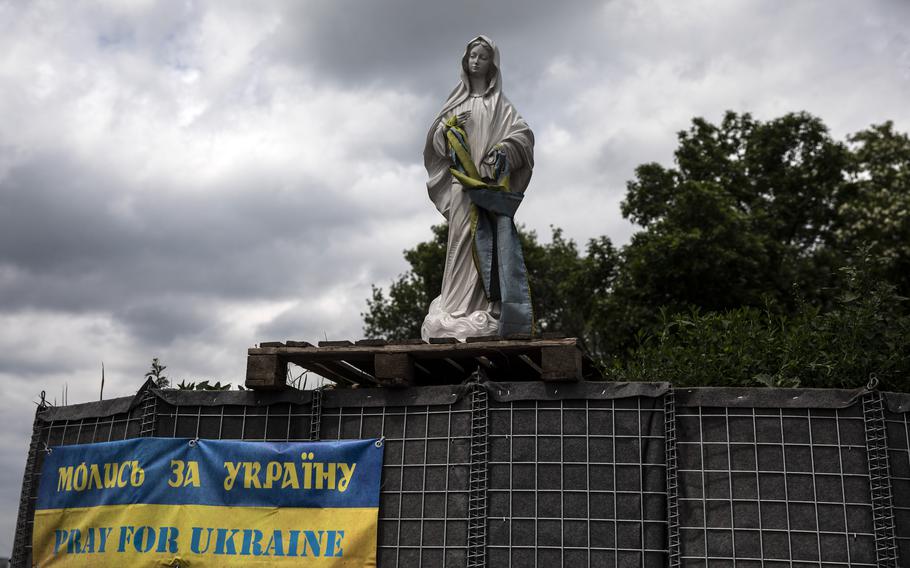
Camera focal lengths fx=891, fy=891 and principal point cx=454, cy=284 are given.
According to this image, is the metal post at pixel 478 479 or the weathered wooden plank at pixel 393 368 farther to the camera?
the weathered wooden plank at pixel 393 368

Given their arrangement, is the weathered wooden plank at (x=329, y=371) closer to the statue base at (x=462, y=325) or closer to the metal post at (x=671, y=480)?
the statue base at (x=462, y=325)

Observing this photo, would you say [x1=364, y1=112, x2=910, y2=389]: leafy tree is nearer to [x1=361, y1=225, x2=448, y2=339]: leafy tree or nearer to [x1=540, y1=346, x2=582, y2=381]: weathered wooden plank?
[x1=361, y1=225, x2=448, y2=339]: leafy tree

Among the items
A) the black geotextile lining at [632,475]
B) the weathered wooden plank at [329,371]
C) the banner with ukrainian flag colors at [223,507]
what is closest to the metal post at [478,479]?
the black geotextile lining at [632,475]

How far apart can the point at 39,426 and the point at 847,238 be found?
2105cm

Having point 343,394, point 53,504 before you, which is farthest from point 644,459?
point 53,504

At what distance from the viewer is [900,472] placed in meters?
7.13

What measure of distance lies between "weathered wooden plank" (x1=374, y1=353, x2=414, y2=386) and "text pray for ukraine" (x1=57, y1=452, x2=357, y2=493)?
800 millimetres

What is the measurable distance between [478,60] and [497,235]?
2.22 meters

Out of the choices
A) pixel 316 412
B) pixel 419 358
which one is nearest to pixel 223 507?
pixel 316 412

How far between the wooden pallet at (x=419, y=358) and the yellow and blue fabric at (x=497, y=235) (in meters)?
0.50

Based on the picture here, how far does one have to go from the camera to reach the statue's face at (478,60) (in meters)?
10.1

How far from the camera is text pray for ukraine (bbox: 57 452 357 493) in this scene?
7809 mm

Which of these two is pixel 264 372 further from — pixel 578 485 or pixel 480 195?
pixel 578 485

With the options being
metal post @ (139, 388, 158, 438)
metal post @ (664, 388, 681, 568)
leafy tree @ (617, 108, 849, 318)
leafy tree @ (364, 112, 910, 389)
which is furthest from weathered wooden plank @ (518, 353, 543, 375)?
leafy tree @ (617, 108, 849, 318)
